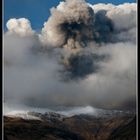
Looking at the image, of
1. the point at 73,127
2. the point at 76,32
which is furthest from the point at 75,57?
the point at 73,127

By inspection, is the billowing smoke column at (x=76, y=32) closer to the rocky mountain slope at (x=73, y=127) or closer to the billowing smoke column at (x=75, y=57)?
the billowing smoke column at (x=75, y=57)

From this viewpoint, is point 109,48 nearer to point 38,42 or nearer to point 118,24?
point 118,24

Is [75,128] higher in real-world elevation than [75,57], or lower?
lower

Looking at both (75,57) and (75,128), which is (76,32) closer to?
(75,57)

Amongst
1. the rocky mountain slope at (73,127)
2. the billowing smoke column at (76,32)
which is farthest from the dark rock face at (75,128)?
the billowing smoke column at (76,32)

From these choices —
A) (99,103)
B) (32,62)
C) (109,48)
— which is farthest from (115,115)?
(32,62)

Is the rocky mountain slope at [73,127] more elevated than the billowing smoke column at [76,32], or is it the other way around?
the billowing smoke column at [76,32]
